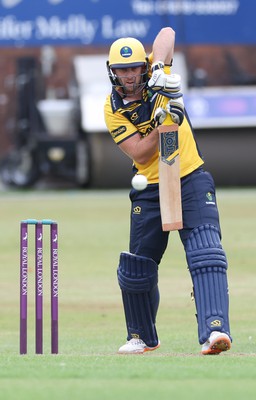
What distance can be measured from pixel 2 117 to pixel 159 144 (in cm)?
2340

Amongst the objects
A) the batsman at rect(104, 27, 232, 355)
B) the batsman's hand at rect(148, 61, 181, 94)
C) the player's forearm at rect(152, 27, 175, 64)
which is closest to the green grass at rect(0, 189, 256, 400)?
the batsman at rect(104, 27, 232, 355)

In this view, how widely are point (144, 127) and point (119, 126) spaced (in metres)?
0.17

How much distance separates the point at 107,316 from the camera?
39.4ft

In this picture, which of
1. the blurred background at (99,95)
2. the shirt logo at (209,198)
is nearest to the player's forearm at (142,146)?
the shirt logo at (209,198)

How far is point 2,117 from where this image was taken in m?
31.5

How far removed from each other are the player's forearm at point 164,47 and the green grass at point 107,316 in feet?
6.50

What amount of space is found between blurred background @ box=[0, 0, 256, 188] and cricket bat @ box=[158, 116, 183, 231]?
1743 centimetres

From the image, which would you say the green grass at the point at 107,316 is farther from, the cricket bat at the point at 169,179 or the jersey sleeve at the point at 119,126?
the jersey sleeve at the point at 119,126

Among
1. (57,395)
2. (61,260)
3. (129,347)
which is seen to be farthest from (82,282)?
(57,395)

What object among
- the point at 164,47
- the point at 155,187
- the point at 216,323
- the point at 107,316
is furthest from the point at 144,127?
the point at 107,316

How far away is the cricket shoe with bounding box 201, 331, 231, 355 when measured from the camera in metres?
8.10

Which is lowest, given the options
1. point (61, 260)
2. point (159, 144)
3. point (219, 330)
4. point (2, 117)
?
point (219, 330)

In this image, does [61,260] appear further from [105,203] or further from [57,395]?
[57,395]

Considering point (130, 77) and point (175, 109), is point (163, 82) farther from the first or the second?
point (130, 77)
